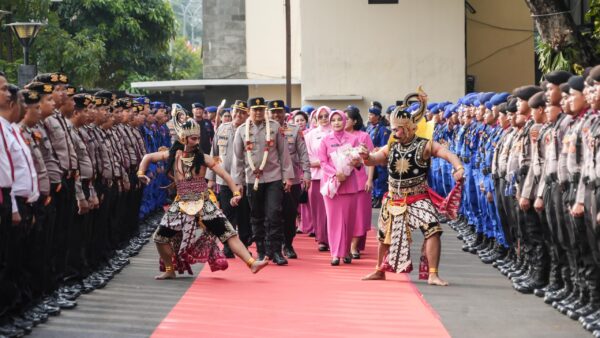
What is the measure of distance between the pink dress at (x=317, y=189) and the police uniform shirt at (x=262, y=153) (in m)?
1.49

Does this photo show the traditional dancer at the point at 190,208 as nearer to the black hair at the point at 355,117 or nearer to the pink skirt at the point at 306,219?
the black hair at the point at 355,117

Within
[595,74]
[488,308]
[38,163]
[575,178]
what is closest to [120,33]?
[38,163]

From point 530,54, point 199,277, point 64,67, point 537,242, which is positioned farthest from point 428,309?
point 530,54

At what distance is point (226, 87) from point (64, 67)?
818cm

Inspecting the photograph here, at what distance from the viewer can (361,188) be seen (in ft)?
55.6

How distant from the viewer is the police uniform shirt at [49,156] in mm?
11953

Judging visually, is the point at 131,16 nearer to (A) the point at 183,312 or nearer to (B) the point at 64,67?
(B) the point at 64,67

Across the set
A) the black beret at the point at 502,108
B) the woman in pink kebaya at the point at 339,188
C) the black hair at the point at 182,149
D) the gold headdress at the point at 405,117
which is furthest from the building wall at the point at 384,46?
the gold headdress at the point at 405,117

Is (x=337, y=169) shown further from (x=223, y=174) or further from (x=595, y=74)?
(x=595, y=74)

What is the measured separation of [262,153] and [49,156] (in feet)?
14.8

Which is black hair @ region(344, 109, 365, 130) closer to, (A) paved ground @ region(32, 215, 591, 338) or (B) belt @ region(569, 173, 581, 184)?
(A) paved ground @ region(32, 215, 591, 338)

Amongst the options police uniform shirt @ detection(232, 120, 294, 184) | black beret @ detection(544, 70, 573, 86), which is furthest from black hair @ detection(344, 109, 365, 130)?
black beret @ detection(544, 70, 573, 86)

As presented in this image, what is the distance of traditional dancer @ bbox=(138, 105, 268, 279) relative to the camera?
14062mm

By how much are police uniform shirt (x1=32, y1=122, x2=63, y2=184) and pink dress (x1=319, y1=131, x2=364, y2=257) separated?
4942 millimetres
